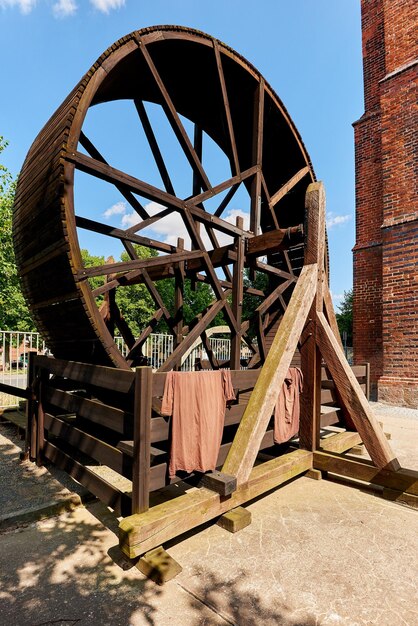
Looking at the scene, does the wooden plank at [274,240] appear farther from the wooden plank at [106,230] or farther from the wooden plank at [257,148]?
the wooden plank at [106,230]

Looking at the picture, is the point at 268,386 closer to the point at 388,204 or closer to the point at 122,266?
the point at 122,266

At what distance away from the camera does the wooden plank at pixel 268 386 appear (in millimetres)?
3023

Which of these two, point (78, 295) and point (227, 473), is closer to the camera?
point (227, 473)

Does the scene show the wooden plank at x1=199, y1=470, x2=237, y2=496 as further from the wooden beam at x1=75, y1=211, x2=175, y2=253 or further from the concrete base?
the concrete base

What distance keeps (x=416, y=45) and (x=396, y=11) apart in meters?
1.26

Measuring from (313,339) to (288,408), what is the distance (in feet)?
2.87

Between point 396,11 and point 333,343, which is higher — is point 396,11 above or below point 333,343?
above

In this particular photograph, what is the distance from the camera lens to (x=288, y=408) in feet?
13.6

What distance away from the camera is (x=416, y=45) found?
30.2ft

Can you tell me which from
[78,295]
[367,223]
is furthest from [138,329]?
[78,295]

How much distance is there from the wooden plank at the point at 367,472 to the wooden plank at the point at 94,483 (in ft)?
7.68

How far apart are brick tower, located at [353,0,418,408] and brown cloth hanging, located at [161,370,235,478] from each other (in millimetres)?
7233

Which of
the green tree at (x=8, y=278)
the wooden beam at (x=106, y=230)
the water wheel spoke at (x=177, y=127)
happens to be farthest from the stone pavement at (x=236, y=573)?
the green tree at (x=8, y=278)

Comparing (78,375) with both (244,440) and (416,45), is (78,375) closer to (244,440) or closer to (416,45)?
(244,440)
